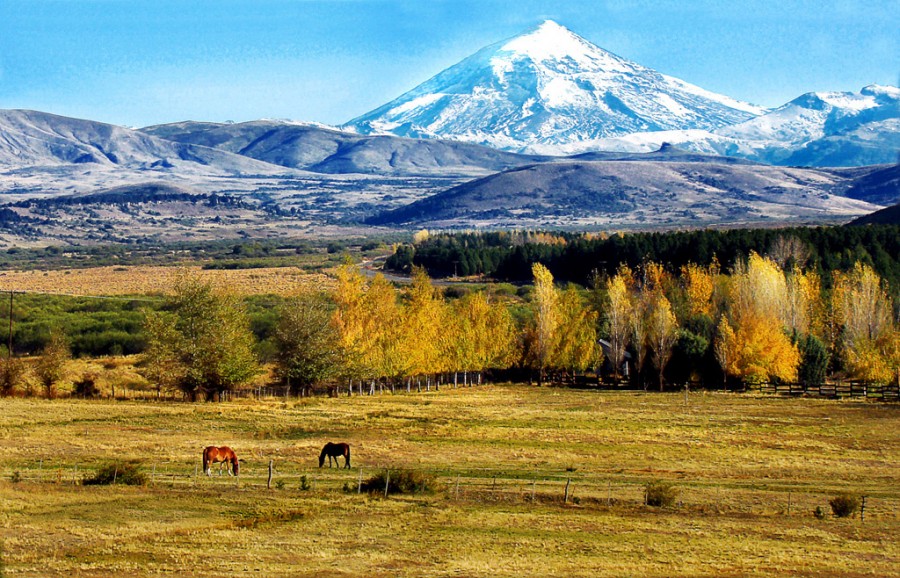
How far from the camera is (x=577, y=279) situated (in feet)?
452

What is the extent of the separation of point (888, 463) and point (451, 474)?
18.6 m

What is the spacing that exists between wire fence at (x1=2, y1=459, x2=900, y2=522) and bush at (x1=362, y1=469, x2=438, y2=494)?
16 centimetres

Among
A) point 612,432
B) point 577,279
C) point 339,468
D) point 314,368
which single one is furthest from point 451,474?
point 577,279

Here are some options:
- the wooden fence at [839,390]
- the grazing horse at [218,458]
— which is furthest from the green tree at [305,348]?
the grazing horse at [218,458]

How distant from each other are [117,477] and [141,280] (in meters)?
126

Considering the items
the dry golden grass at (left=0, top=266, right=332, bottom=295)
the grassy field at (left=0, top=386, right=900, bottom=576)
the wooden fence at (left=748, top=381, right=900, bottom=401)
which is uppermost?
the dry golden grass at (left=0, top=266, right=332, bottom=295)

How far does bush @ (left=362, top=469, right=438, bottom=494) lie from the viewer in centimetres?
3309

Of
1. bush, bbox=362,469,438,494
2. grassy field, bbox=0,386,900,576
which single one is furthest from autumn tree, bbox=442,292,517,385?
bush, bbox=362,469,438,494

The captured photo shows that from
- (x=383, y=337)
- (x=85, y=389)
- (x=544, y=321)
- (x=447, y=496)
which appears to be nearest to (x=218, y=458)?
(x=447, y=496)

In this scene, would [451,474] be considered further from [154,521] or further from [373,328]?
[373,328]

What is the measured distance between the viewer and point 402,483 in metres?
33.1

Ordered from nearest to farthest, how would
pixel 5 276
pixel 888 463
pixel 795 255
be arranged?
pixel 888 463 → pixel 795 255 → pixel 5 276

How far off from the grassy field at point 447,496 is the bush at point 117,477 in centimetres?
47

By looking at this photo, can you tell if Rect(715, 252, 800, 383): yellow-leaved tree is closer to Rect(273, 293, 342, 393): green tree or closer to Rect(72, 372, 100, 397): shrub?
Rect(273, 293, 342, 393): green tree
